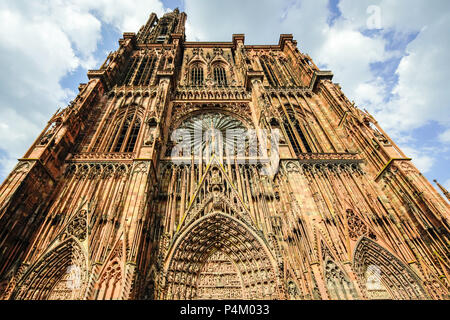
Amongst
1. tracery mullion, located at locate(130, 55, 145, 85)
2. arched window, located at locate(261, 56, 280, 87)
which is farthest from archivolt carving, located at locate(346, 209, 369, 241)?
tracery mullion, located at locate(130, 55, 145, 85)

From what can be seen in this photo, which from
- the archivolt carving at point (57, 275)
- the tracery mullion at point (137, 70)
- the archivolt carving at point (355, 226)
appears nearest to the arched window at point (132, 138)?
the tracery mullion at point (137, 70)

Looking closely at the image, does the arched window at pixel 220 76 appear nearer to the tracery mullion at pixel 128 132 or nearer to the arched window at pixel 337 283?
the tracery mullion at pixel 128 132

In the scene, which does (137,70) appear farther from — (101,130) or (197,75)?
(101,130)

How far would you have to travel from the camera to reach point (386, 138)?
11.5 metres

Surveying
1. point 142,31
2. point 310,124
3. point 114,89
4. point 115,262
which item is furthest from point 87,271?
point 142,31

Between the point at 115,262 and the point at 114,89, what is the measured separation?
44.1 ft

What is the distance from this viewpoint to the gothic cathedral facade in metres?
8.01

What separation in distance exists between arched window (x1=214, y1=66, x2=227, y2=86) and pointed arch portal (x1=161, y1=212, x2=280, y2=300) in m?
13.0

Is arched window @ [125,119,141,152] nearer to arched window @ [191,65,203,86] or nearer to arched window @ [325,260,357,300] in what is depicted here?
arched window @ [191,65,203,86]

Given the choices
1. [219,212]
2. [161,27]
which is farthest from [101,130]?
[161,27]

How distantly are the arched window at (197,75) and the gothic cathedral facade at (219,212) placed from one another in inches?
203

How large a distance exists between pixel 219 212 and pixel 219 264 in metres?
2.25

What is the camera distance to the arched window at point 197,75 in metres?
19.2

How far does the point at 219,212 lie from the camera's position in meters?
10.2
